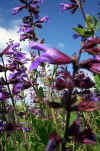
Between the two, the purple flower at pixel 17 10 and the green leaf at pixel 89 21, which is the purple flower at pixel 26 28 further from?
the green leaf at pixel 89 21

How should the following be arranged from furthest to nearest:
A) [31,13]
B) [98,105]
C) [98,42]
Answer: [31,13], [98,42], [98,105]

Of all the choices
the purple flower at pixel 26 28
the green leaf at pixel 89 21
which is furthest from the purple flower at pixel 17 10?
the green leaf at pixel 89 21

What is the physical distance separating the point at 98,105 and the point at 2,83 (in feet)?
4.99

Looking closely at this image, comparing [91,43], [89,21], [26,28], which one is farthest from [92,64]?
[26,28]

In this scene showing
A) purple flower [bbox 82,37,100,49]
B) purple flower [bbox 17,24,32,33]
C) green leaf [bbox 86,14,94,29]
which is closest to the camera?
purple flower [bbox 82,37,100,49]

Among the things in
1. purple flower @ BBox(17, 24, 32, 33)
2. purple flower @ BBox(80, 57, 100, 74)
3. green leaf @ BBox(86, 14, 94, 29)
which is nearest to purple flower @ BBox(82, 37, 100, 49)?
purple flower @ BBox(80, 57, 100, 74)

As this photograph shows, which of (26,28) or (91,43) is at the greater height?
(26,28)

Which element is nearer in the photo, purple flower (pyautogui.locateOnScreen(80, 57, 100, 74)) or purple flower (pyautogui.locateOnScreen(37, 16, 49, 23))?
purple flower (pyautogui.locateOnScreen(80, 57, 100, 74))

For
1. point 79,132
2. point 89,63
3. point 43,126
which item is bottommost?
point 43,126

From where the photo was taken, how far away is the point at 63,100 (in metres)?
1.30

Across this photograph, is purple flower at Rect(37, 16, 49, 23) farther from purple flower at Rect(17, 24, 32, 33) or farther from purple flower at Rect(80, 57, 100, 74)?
purple flower at Rect(80, 57, 100, 74)

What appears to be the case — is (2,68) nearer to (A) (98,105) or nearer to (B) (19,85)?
(B) (19,85)

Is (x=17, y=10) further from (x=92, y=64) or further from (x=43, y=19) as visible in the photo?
(x=92, y=64)

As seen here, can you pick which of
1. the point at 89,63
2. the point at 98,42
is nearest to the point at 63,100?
the point at 89,63
